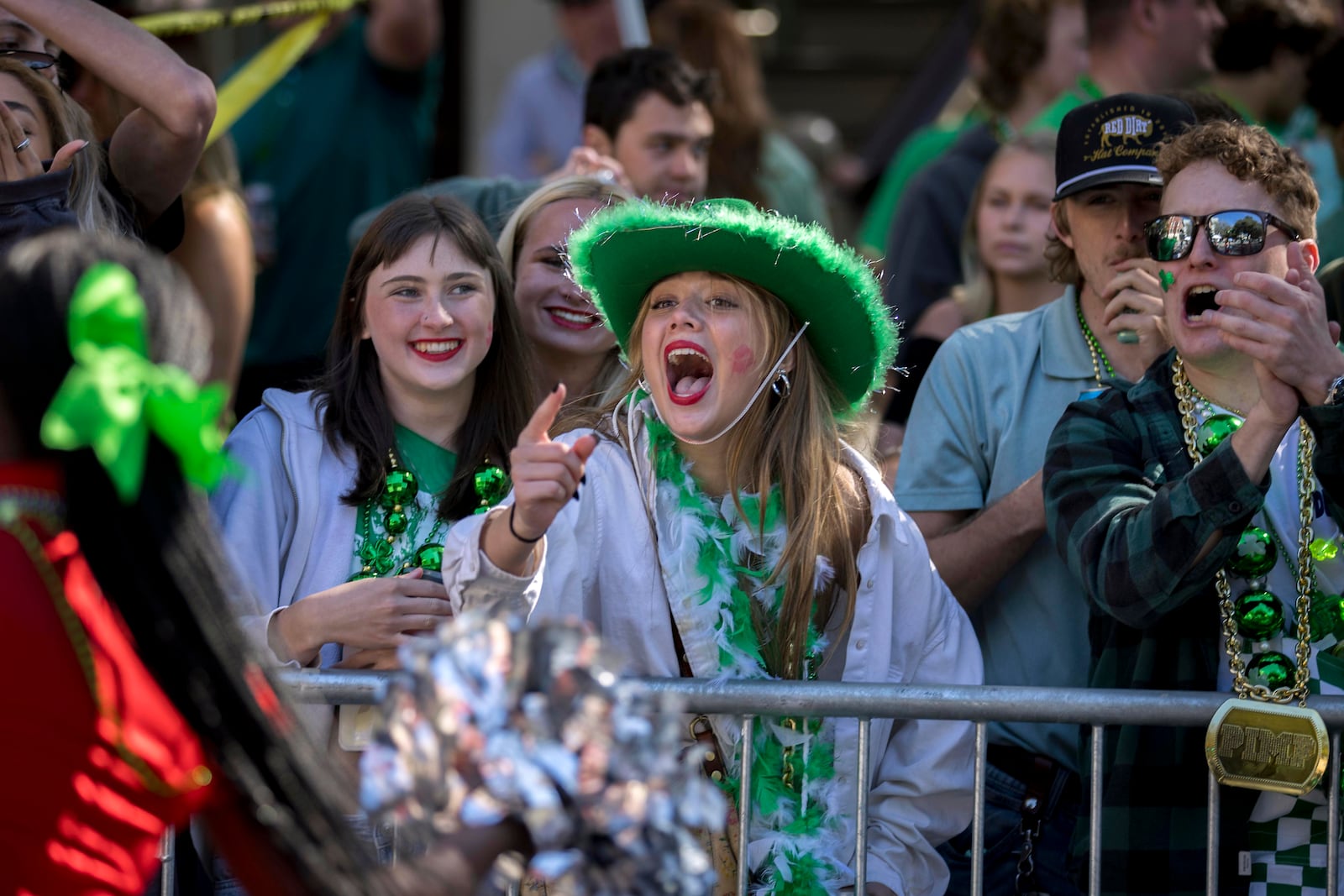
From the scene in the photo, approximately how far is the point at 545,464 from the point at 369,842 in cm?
78

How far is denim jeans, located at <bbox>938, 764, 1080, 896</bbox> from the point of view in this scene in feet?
11.4

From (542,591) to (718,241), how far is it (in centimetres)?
81

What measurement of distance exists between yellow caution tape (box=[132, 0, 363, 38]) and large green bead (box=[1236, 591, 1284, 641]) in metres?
3.02

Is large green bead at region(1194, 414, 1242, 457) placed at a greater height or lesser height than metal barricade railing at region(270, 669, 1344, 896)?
greater

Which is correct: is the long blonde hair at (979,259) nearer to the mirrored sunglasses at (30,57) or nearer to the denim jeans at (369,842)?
the denim jeans at (369,842)

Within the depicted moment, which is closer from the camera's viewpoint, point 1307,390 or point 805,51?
point 1307,390

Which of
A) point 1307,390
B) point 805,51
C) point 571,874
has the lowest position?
point 571,874

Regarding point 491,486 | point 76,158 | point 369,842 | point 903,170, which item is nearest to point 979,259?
point 491,486

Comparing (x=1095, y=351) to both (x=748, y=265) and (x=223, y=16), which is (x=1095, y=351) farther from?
(x=223, y=16)

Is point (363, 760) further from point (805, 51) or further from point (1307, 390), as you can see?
point (805, 51)

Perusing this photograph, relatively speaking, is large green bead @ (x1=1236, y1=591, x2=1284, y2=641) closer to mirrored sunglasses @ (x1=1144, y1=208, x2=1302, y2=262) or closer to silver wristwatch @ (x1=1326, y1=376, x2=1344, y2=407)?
silver wristwatch @ (x1=1326, y1=376, x2=1344, y2=407)

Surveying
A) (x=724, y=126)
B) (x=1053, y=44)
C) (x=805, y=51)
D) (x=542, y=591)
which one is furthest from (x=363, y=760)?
(x=805, y=51)

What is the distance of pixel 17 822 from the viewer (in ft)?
6.45

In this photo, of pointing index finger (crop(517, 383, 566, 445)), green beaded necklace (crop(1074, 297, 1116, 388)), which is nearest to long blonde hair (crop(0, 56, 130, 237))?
pointing index finger (crop(517, 383, 566, 445))
